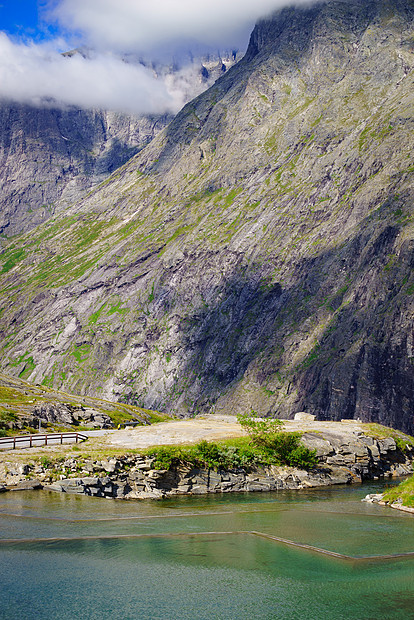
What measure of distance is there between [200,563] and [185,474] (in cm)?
2530

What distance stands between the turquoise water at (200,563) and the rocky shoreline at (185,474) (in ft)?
17.8

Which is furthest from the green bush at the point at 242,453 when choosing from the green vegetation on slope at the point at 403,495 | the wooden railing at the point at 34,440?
the green vegetation on slope at the point at 403,495

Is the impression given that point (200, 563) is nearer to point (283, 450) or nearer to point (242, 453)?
point (242, 453)

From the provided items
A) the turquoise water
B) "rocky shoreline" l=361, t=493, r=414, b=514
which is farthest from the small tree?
the turquoise water

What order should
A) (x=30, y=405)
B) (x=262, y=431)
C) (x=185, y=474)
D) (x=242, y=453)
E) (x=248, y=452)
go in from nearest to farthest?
(x=185, y=474)
(x=242, y=453)
(x=248, y=452)
(x=262, y=431)
(x=30, y=405)

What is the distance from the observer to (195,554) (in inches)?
1139

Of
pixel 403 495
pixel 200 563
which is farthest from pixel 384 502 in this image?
pixel 200 563

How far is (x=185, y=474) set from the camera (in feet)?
172

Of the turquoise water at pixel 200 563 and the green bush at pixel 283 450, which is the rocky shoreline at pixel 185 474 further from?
the turquoise water at pixel 200 563

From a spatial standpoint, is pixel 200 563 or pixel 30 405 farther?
pixel 30 405

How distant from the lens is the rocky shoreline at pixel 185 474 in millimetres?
48156

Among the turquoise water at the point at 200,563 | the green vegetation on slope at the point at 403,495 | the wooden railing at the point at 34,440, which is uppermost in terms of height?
the wooden railing at the point at 34,440

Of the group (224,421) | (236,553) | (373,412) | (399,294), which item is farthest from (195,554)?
Result: (399,294)

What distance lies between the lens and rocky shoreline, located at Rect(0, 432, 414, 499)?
48156mm
